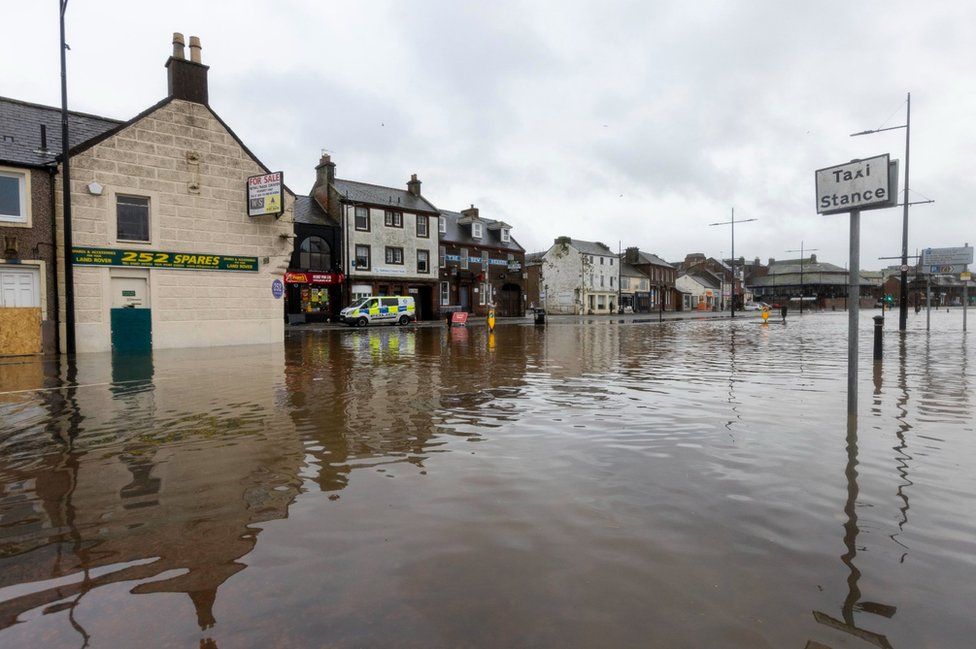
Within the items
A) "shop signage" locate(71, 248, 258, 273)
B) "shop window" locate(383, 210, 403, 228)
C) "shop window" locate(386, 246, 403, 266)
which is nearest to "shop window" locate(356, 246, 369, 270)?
"shop window" locate(386, 246, 403, 266)

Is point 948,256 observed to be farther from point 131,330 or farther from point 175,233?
point 131,330

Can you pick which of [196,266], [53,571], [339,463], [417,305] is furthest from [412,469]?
[417,305]

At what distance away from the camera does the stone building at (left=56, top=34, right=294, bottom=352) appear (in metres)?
17.3

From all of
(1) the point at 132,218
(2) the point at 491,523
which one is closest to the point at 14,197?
(1) the point at 132,218

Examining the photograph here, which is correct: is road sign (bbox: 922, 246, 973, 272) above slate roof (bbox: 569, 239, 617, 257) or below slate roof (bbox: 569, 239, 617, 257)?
below

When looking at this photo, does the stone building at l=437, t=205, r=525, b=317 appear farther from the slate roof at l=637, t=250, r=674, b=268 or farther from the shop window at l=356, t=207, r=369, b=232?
the slate roof at l=637, t=250, r=674, b=268

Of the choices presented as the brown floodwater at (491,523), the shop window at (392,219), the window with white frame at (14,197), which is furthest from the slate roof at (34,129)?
the shop window at (392,219)

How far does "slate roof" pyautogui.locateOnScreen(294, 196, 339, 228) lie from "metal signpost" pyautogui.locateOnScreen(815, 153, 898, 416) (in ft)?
116

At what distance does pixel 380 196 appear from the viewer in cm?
4334

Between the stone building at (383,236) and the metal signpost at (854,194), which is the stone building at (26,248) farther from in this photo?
the stone building at (383,236)

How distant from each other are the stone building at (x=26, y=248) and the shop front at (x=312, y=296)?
779 inches

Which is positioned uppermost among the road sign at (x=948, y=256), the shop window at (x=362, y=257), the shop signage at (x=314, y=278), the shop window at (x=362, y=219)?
the shop window at (x=362, y=219)

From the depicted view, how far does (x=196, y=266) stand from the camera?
19.3 meters

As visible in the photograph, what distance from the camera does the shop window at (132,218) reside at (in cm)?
1788
